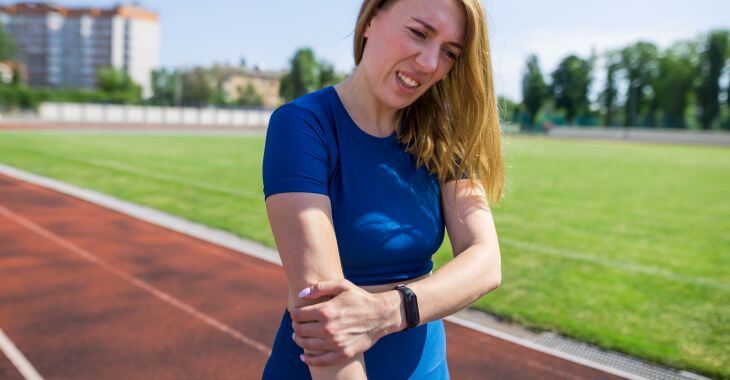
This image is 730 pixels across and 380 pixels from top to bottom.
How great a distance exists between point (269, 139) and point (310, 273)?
12.7 inches

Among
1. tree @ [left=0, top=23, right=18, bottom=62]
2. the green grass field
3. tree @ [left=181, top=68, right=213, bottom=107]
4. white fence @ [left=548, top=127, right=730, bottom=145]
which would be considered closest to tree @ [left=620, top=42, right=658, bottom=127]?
white fence @ [left=548, top=127, right=730, bottom=145]

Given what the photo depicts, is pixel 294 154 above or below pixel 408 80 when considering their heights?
below

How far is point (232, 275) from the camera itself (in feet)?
22.5

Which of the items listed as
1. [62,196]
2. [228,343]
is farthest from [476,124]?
[62,196]

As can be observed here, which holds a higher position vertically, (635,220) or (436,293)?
(436,293)

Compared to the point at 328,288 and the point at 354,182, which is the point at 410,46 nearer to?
the point at 354,182

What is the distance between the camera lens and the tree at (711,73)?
69.1 metres

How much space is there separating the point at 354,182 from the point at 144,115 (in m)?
59.5

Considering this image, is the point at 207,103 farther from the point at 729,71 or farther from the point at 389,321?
the point at 389,321

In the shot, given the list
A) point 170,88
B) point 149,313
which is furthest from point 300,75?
point 149,313

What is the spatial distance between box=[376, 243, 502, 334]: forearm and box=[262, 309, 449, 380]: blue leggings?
0.49 ft

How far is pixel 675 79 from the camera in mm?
74625

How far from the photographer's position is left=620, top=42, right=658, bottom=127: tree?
79.6 meters

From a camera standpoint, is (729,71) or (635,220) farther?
(729,71)
